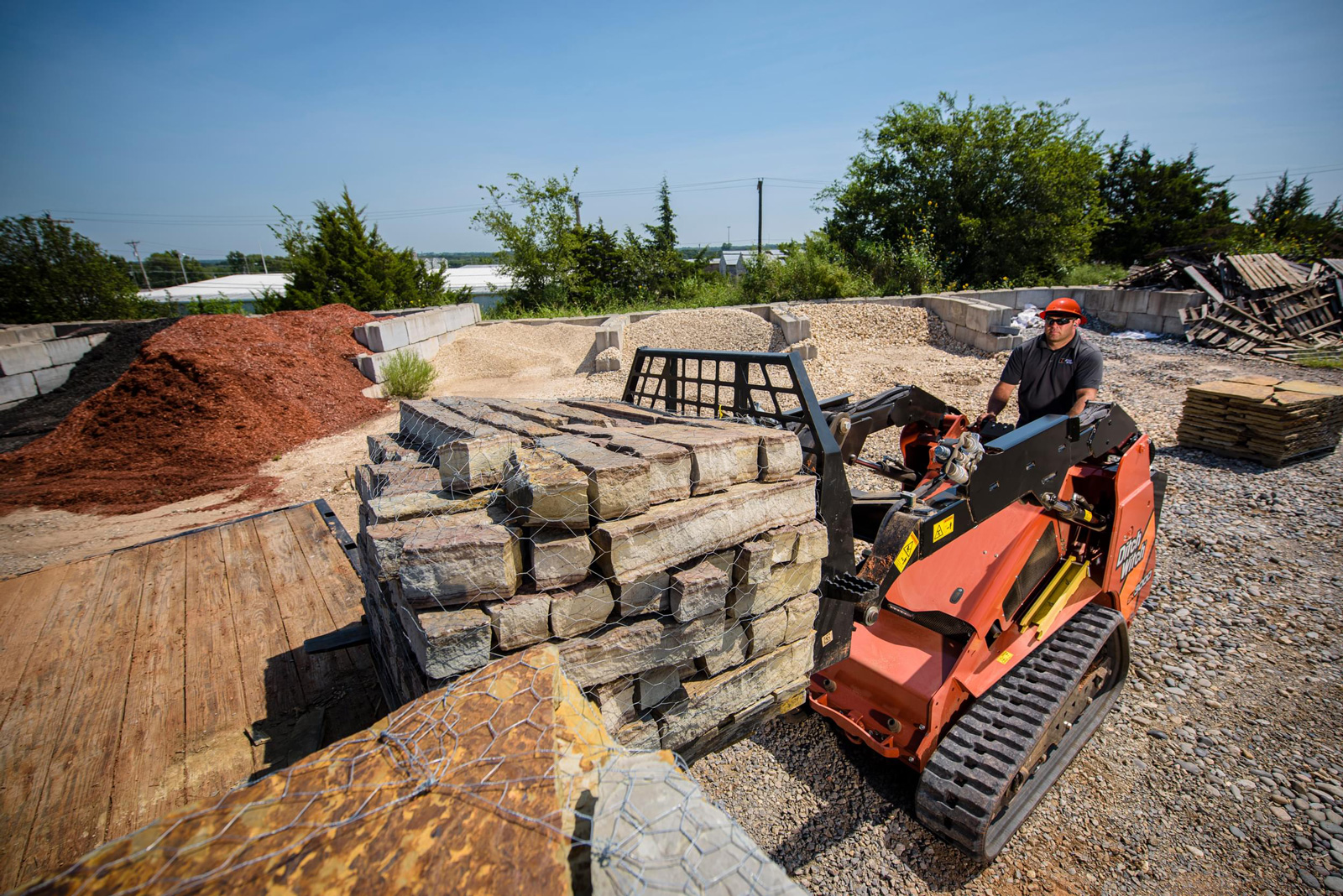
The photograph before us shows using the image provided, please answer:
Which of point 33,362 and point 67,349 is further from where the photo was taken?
point 67,349

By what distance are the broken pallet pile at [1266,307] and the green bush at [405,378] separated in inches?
634

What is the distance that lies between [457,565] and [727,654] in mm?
1049

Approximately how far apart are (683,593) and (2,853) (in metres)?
2.25

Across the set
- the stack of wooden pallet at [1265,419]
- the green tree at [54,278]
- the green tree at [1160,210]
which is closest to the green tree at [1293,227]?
the green tree at [1160,210]

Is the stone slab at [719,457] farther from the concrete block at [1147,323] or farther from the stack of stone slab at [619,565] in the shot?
the concrete block at [1147,323]

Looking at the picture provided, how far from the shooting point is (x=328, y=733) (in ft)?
7.66

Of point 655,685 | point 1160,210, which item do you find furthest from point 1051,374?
point 1160,210

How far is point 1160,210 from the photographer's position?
2752 cm

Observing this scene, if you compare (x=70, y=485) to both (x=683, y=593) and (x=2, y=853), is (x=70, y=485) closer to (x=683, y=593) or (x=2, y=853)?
(x=2, y=853)

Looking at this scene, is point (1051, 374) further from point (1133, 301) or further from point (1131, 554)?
point (1133, 301)

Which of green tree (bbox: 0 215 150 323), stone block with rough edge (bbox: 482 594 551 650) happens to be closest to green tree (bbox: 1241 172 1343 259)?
stone block with rough edge (bbox: 482 594 551 650)

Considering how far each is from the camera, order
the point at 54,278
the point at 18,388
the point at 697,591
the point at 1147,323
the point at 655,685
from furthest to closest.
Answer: the point at 54,278 → the point at 1147,323 → the point at 18,388 → the point at 655,685 → the point at 697,591

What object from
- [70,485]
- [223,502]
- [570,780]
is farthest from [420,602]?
[70,485]

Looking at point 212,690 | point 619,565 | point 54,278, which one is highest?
point 54,278
